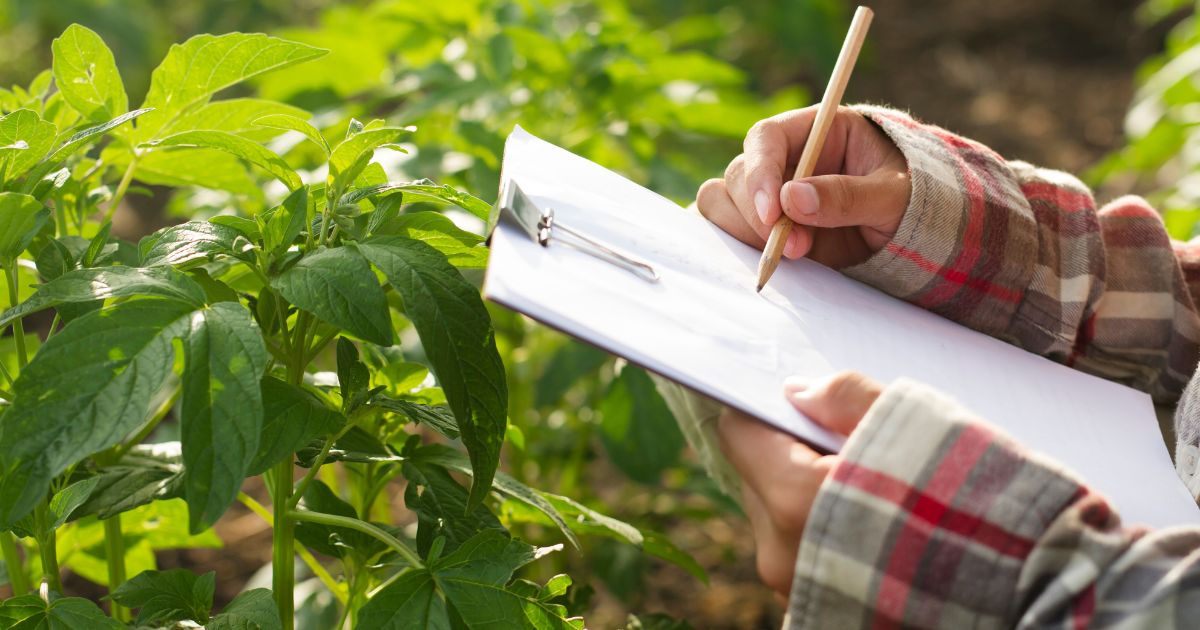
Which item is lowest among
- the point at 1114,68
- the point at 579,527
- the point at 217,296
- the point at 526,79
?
the point at 1114,68

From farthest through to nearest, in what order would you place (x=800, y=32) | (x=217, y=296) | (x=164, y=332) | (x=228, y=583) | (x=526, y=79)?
(x=800, y=32), (x=228, y=583), (x=526, y=79), (x=217, y=296), (x=164, y=332)

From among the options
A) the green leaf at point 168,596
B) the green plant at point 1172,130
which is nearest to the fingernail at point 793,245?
the green leaf at point 168,596

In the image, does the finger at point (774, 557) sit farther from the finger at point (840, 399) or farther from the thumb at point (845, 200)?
the thumb at point (845, 200)

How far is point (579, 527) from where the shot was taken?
0.98 meters

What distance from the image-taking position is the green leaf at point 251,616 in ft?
2.49

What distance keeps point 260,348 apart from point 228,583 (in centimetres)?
123

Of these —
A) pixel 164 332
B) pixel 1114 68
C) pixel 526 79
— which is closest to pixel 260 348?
pixel 164 332

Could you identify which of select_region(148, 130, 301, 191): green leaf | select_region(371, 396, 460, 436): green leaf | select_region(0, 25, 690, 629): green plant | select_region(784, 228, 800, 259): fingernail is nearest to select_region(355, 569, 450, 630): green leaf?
select_region(0, 25, 690, 629): green plant

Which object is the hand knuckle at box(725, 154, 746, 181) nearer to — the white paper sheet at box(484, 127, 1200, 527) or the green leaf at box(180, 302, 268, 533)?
the white paper sheet at box(484, 127, 1200, 527)

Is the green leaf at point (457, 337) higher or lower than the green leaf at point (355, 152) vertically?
lower

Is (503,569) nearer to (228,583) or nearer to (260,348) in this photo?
(260,348)

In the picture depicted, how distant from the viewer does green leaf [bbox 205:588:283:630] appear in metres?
0.76

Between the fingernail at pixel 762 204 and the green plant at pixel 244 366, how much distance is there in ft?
0.75

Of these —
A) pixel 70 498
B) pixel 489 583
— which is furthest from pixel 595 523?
pixel 70 498
